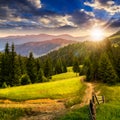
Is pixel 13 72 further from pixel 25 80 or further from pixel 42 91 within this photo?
pixel 42 91

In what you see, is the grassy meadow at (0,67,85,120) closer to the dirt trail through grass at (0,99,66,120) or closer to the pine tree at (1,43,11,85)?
the dirt trail through grass at (0,99,66,120)

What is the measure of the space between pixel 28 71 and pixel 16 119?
50626 mm

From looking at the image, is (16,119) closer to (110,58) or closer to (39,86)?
(39,86)

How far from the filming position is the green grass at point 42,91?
6644cm

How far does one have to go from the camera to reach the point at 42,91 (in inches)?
2820

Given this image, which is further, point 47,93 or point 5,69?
point 5,69

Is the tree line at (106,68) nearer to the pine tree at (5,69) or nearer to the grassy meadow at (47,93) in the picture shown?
the grassy meadow at (47,93)

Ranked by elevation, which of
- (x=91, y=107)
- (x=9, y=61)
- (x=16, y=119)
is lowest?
(x=16, y=119)

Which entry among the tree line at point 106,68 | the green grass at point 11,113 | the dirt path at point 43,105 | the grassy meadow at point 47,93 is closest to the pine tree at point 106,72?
the tree line at point 106,68

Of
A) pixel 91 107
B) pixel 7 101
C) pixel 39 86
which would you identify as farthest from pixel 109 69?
pixel 91 107

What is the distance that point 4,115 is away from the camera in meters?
51.4

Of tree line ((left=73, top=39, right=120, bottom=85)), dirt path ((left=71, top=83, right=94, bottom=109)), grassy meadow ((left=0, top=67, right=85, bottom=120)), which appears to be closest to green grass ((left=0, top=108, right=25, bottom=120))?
grassy meadow ((left=0, top=67, right=85, bottom=120))

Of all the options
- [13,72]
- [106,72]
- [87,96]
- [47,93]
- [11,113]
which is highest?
[13,72]

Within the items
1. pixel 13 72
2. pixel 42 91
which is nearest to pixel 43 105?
pixel 42 91
